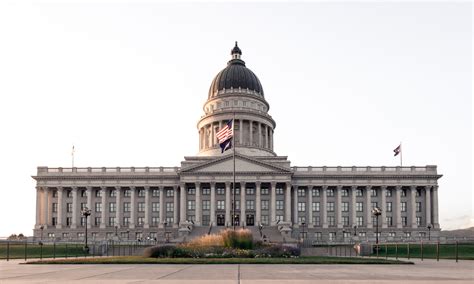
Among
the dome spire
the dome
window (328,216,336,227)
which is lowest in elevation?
window (328,216,336,227)

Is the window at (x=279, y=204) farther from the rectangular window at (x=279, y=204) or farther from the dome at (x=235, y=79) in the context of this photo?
the dome at (x=235, y=79)

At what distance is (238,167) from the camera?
9744cm

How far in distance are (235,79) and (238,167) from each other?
101ft

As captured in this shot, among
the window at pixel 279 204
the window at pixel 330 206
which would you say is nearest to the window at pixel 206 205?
the window at pixel 279 204


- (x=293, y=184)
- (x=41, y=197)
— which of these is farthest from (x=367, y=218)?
(x=41, y=197)

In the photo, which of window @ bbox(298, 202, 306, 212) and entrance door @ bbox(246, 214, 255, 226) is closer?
entrance door @ bbox(246, 214, 255, 226)

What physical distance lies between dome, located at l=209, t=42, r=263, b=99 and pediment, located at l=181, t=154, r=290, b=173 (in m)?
27.7

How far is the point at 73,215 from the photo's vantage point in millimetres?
101812

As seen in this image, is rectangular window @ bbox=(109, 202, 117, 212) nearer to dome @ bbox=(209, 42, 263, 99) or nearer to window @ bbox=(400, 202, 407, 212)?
dome @ bbox=(209, 42, 263, 99)

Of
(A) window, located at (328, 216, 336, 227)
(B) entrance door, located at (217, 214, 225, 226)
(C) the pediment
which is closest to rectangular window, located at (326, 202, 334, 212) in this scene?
(A) window, located at (328, 216, 336, 227)

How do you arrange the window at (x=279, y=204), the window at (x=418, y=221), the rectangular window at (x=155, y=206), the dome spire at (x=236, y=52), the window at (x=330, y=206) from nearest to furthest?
1. the window at (x=279, y=204)
2. the window at (x=418, y=221)
3. the window at (x=330, y=206)
4. the rectangular window at (x=155, y=206)
5. the dome spire at (x=236, y=52)

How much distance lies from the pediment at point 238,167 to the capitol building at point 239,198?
200 millimetres

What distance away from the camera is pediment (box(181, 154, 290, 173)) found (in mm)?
96938

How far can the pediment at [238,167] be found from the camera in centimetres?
9694
